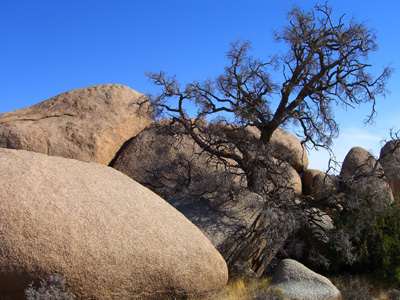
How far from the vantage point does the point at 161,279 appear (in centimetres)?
588

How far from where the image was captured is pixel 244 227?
8.20m

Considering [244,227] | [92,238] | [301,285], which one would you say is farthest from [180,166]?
[92,238]

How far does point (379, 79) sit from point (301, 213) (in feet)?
12.6

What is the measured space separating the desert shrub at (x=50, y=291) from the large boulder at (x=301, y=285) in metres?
3.25

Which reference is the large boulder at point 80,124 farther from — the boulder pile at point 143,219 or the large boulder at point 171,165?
the large boulder at point 171,165

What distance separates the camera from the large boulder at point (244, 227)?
8.05 meters

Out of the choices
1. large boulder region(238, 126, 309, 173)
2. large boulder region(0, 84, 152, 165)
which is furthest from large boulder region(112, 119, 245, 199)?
large boulder region(238, 126, 309, 173)

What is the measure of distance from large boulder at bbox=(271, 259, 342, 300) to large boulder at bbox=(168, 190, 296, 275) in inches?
34.9

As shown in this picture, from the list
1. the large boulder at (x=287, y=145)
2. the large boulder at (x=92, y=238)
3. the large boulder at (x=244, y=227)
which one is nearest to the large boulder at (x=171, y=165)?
the large boulder at (x=244, y=227)

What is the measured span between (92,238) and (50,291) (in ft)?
2.65

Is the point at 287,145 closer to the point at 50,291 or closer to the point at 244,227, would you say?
the point at 244,227

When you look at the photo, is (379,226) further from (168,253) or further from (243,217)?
(168,253)

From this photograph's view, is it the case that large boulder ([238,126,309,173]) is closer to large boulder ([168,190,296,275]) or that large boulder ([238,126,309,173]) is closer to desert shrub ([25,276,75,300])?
large boulder ([168,190,296,275])

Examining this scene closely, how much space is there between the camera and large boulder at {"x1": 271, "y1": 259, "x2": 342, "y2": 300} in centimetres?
676
